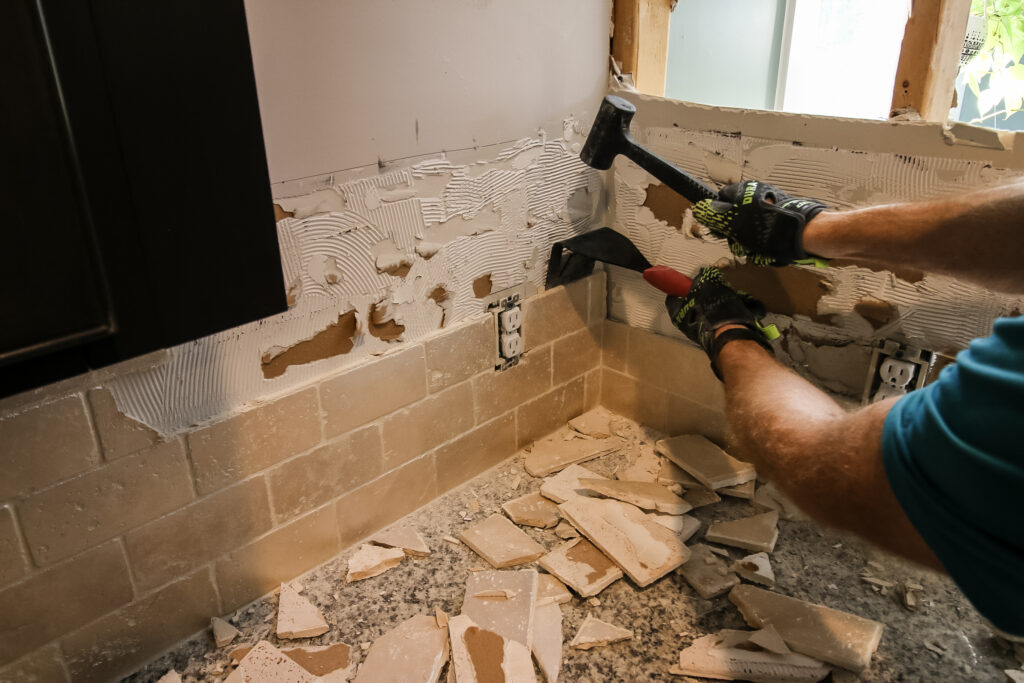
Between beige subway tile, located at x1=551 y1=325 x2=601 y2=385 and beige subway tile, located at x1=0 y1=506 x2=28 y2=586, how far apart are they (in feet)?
4.57

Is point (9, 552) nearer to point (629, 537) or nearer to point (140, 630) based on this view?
point (140, 630)

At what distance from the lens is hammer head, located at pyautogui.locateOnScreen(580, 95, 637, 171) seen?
67.9 inches

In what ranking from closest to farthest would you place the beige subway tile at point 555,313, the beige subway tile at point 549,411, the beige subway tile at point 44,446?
the beige subway tile at point 44,446
the beige subway tile at point 555,313
the beige subway tile at point 549,411

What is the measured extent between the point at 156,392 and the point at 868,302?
5.38 feet

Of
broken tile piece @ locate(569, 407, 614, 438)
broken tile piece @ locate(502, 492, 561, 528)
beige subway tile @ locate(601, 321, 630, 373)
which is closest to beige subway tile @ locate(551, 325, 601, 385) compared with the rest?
beige subway tile @ locate(601, 321, 630, 373)

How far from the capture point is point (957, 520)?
761mm

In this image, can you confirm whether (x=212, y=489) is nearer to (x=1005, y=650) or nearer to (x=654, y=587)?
(x=654, y=587)

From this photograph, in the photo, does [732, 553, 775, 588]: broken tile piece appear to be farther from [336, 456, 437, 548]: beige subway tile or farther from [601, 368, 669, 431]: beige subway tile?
[336, 456, 437, 548]: beige subway tile

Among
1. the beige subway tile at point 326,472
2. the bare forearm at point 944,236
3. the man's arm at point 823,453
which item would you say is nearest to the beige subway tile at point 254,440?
the beige subway tile at point 326,472

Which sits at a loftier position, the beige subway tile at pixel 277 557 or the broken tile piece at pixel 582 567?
the beige subway tile at pixel 277 557

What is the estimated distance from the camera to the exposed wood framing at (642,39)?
6.33 ft

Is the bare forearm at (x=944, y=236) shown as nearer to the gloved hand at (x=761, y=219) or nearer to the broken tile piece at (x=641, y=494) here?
the gloved hand at (x=761, y=219)

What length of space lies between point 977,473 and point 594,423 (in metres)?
1.55

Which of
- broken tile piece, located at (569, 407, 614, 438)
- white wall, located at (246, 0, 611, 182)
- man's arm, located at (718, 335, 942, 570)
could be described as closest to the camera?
man's arm, located at (718, 335, 942, 570)
